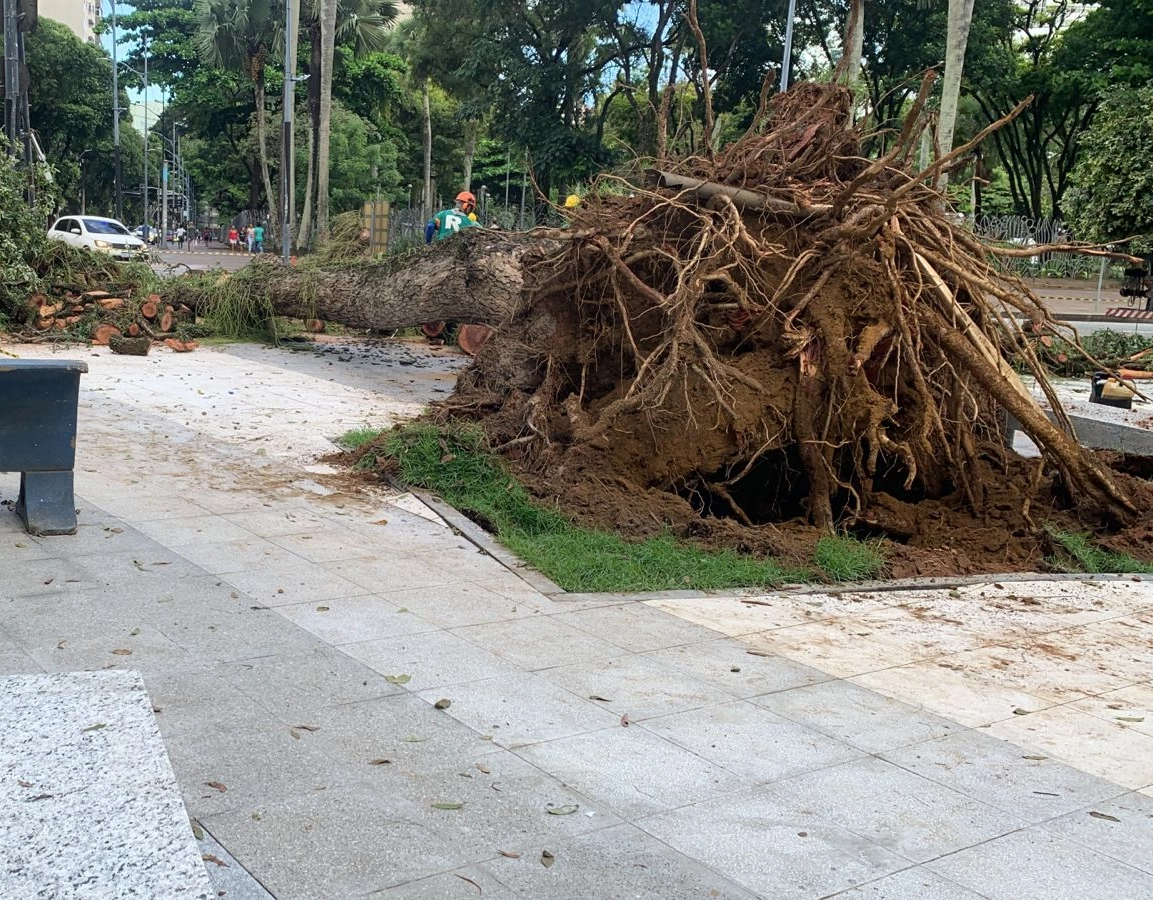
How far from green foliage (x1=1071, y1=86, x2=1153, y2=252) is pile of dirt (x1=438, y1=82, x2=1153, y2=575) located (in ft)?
36.2

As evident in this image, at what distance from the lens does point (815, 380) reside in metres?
8.10

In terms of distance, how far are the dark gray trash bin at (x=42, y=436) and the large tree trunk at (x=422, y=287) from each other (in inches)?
232

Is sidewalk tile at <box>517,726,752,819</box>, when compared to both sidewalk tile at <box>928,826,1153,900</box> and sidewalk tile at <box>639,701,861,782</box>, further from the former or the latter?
sidewalk tile at <box>928,826,1153,900</box>

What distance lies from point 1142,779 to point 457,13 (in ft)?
120

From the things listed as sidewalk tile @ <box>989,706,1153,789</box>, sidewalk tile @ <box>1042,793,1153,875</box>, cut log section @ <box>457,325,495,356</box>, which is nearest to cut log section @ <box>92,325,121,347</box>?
cut log section @ <box>457,325,495,356</box>

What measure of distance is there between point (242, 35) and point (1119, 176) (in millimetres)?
34148

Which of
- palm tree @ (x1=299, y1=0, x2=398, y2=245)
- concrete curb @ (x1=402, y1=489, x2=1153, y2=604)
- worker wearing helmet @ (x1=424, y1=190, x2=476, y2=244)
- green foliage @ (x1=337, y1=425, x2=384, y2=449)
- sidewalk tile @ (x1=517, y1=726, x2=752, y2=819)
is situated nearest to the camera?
sidewalk tile @ (x1=517, y1=726, x2=752, y2=819)

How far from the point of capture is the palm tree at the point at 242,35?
136 feet

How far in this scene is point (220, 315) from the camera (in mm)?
17641

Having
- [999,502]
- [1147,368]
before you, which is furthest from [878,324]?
[1147,368]

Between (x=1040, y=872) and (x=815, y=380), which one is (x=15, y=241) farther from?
(x=1040, y=872)

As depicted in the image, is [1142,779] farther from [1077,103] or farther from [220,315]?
[1077,103]

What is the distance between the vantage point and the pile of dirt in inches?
311

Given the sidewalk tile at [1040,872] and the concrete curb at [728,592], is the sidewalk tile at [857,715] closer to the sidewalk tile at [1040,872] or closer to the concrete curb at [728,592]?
the sidewalk tile at [1040,872]
